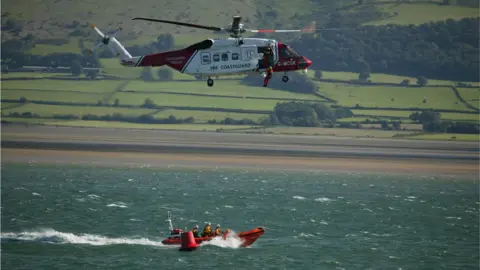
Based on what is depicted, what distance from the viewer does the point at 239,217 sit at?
93.2 meters

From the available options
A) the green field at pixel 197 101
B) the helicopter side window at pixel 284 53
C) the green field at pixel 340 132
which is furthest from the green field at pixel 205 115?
the helicopter side window at pixel 284 53

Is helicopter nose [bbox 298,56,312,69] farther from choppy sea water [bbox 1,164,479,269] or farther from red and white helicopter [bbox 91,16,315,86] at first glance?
choppy sea water [bbox 1,164,479,269]

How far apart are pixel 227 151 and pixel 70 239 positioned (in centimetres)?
6863

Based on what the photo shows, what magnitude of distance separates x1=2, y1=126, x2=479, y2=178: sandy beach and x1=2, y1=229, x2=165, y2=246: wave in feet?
170

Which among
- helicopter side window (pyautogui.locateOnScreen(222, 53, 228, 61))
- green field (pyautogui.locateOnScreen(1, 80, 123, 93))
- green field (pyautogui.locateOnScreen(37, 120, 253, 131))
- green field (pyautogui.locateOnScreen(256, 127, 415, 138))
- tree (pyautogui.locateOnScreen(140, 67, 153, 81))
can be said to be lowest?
green field (pyautogui.locateOnScreen(256, 127, 415, 138))

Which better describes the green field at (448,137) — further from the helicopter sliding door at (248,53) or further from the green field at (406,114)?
the helicopter sliding door at (248,53)

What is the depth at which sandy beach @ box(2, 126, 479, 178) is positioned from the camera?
137m

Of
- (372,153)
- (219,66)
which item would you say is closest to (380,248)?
(219,66)

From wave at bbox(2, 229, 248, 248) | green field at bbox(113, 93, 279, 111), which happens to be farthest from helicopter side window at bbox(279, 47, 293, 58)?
green field at bbox(113, 93, 279, 111)

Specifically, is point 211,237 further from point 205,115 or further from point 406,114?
point 406,114

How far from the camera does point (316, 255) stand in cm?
7744

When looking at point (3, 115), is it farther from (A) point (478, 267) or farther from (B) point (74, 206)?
(A) point (478, 267)

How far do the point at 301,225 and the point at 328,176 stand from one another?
1674 inches

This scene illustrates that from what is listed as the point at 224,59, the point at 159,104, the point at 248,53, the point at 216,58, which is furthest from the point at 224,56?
the point at 159,104
